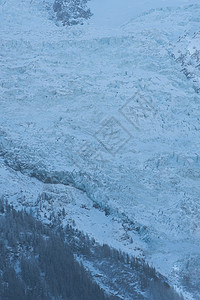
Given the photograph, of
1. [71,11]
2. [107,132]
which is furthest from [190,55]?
[71,11]

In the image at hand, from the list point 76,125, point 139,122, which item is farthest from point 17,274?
point 139,122

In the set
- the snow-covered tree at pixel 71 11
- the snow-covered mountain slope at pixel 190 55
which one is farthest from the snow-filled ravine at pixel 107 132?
the snow-covered tree at pixel 71 11

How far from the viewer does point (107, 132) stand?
2844cm

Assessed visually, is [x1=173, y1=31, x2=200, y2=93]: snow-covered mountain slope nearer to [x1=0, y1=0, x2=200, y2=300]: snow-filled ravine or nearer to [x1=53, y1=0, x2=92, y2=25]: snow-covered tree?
[x1=0, y1=0, x2=200, y2=300]: snow-filled ravine

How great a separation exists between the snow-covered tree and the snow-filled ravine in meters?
1.33

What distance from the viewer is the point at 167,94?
29.9 m

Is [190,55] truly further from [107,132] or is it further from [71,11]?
[71,11]

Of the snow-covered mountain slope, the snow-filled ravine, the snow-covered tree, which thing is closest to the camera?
the snow-filled ravine

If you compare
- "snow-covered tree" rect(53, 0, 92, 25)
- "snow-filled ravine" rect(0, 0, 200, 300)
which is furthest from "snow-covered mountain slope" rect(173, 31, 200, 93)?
"snow-covered tree" rect(53, 0, 92, 25)

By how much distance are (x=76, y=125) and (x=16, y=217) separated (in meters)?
7.45

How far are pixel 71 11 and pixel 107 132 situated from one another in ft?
40.3

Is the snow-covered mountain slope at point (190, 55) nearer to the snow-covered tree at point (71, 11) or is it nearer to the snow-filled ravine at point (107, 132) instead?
the snow-filled ravine at point (107, 132)

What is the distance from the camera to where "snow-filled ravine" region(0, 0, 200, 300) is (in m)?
25.3

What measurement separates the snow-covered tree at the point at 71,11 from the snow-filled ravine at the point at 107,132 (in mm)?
1328
